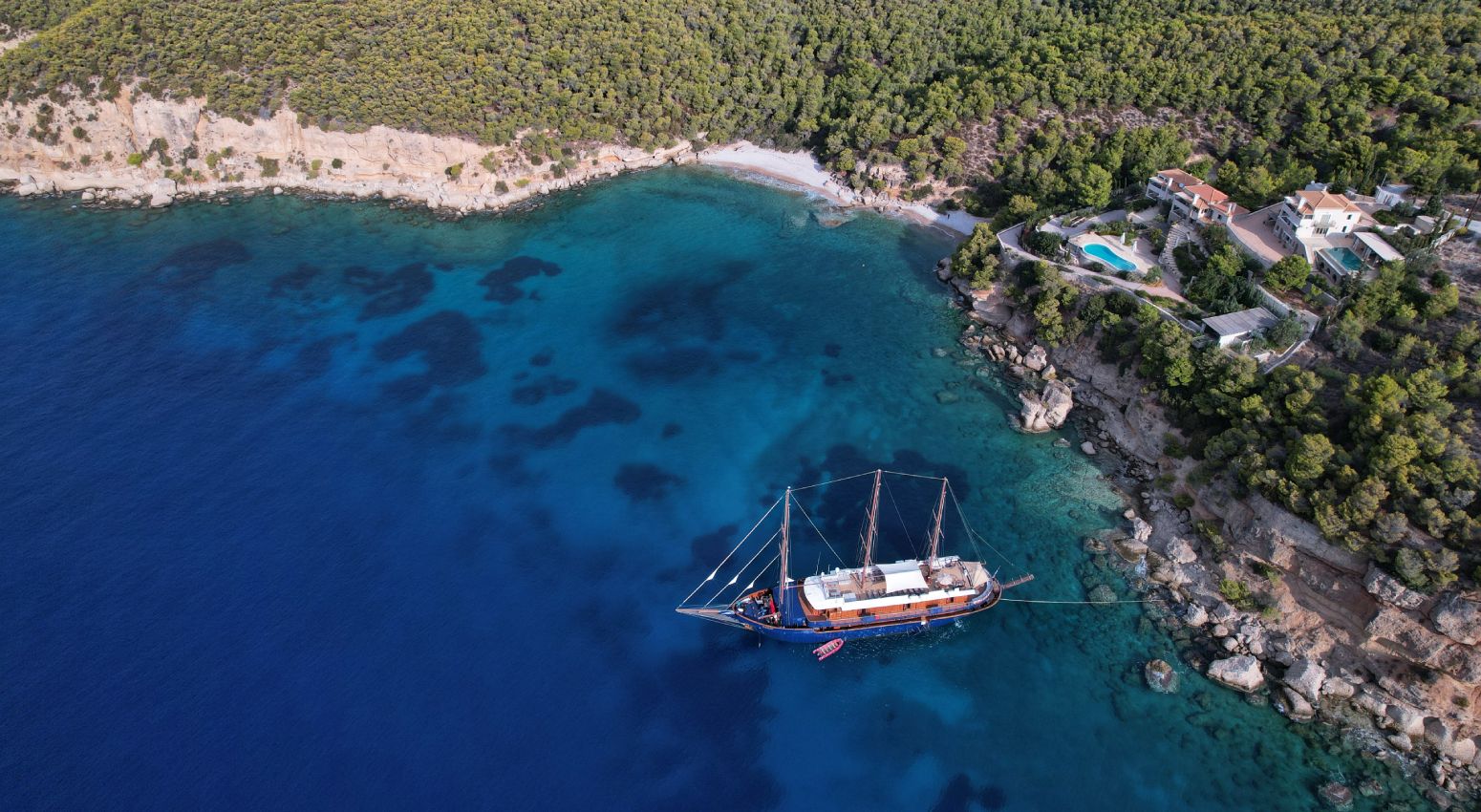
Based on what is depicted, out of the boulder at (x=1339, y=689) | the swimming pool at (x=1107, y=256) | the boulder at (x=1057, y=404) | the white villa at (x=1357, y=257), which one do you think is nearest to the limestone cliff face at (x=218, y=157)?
the swimming pool at (x=1107, y=256)

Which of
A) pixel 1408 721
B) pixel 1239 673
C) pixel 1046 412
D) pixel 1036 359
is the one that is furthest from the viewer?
pixel 1036 359

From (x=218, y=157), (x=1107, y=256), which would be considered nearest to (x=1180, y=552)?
(x=1107, y=256)

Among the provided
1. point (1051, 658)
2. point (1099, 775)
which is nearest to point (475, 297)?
point (1051, 658)

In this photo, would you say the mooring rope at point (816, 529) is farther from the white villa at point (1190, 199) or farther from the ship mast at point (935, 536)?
the white villa at point (1190, 199)

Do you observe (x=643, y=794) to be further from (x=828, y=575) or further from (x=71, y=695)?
(x=71, y=695)

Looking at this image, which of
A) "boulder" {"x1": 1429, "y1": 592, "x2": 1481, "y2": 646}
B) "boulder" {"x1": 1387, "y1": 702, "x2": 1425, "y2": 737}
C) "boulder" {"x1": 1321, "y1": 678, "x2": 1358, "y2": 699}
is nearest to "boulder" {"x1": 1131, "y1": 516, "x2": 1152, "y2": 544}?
"boulder" {"x1": 1321, "y1": 678, "x2": 1358, "y2": 699}

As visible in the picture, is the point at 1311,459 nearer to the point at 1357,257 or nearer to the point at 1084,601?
the point at 1084,601
